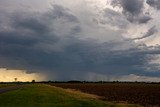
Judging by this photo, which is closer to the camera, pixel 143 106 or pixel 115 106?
pixel 115 106

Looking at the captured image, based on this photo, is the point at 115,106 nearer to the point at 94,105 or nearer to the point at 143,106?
the point at 94,105

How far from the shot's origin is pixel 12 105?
1766 inches

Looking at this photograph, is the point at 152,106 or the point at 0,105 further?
the point at 152,106

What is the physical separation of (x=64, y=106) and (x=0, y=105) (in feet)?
24.1

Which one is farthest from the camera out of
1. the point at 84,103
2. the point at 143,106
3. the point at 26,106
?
the point at 143,106

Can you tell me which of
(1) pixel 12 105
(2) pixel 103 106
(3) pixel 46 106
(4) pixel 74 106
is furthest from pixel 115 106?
(1) pixel 12 105

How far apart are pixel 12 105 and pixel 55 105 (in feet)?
16.3

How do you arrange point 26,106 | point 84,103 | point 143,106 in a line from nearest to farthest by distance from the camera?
1. point 26,106
2. point 84,103
3. point 143,106

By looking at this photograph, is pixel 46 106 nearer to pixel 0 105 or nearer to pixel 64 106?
pixel 64 106

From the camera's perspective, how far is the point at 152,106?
52.7 metres

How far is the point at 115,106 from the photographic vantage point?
4581 cm

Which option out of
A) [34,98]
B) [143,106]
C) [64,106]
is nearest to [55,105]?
[64,106]

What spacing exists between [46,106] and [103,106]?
22.0 ft

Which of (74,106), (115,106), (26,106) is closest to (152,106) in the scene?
(115,106)
